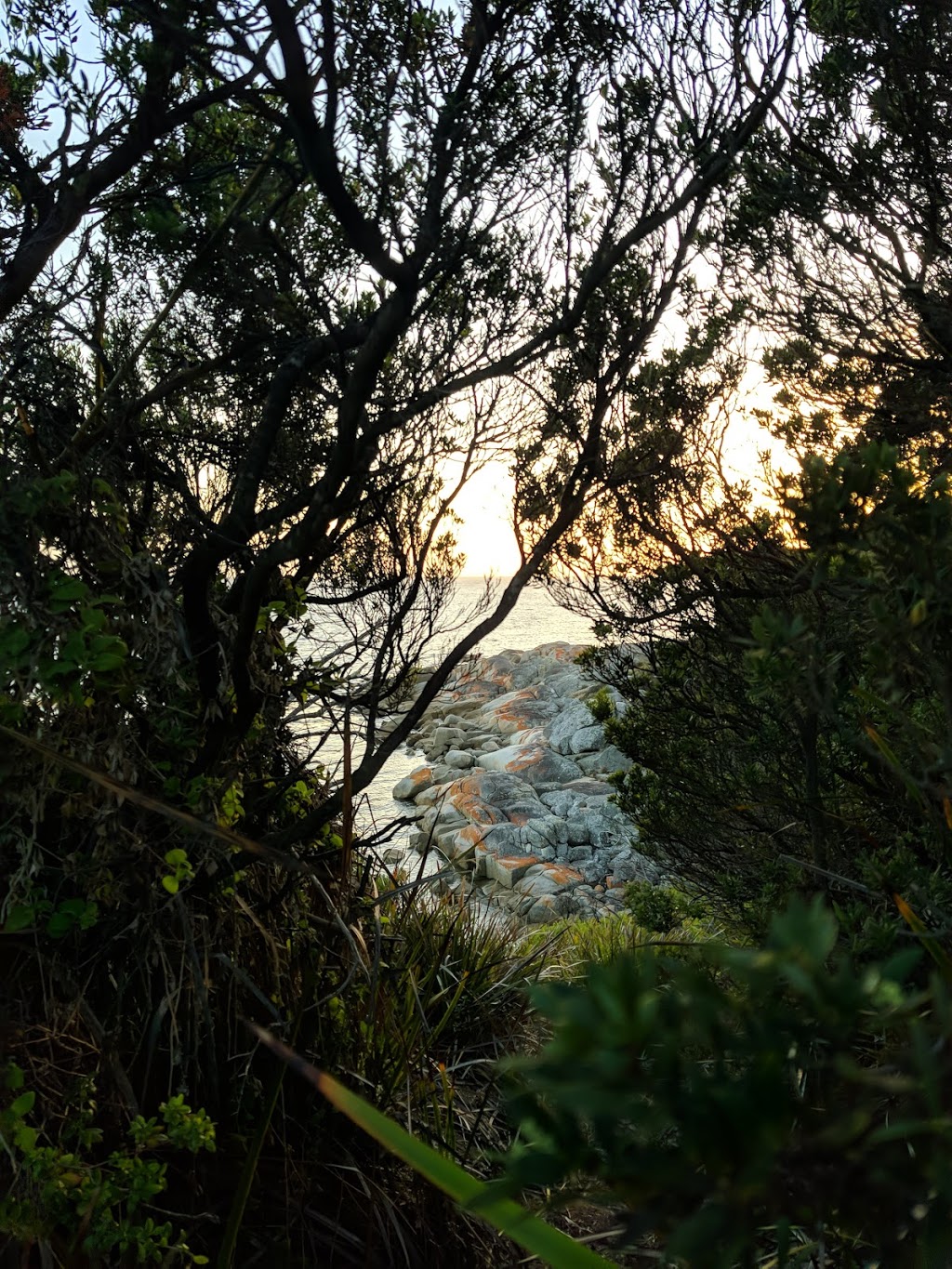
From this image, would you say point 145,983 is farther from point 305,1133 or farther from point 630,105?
point 630,105

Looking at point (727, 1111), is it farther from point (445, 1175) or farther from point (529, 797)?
point (529, 797)

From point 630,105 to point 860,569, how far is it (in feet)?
11.8

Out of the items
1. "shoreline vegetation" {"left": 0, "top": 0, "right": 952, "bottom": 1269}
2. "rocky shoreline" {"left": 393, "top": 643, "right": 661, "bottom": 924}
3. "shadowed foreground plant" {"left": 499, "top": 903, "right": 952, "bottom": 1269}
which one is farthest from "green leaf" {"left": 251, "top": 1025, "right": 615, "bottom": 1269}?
"rocky shoreline" {"left": 393, "top": 643, "right": 661, "bottom": 924}

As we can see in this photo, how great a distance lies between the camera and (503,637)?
28000 mm

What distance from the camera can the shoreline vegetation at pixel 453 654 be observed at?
0.67 m

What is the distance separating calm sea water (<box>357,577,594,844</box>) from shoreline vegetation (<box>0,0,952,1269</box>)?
556 millimetres

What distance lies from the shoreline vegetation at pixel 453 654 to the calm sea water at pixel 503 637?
1.83ft

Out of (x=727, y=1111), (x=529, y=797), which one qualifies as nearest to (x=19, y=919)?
(x=727, y=1111)

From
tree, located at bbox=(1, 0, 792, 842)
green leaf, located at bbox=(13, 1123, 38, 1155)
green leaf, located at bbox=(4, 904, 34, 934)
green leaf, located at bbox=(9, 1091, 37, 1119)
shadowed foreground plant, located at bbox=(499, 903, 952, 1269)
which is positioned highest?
tree, located at bbox=(1, 0, 792, 842)

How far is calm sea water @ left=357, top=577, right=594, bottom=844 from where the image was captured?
6260 mm

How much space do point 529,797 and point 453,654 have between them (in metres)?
9.46

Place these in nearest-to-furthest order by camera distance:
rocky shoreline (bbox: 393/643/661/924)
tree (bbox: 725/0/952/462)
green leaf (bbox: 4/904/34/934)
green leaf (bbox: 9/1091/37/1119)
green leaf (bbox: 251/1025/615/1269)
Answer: green leaf (bbox: 251/1025/615/1269), green leaf (bbox: 9/1091/37/1119), green leaf (bbox: 4/904/34/934), tree (bbox: 725/0/952/462), rocky shoreline (bbox: 393/643/661/924)

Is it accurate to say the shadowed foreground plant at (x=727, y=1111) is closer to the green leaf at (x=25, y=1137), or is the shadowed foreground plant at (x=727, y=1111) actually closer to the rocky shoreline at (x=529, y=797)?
the green leaf at (x=25, y=1137)

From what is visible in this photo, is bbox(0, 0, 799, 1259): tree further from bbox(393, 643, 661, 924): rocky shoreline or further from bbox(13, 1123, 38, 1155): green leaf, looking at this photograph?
bbox(393, 643, 661, 924): rocky shoreline
